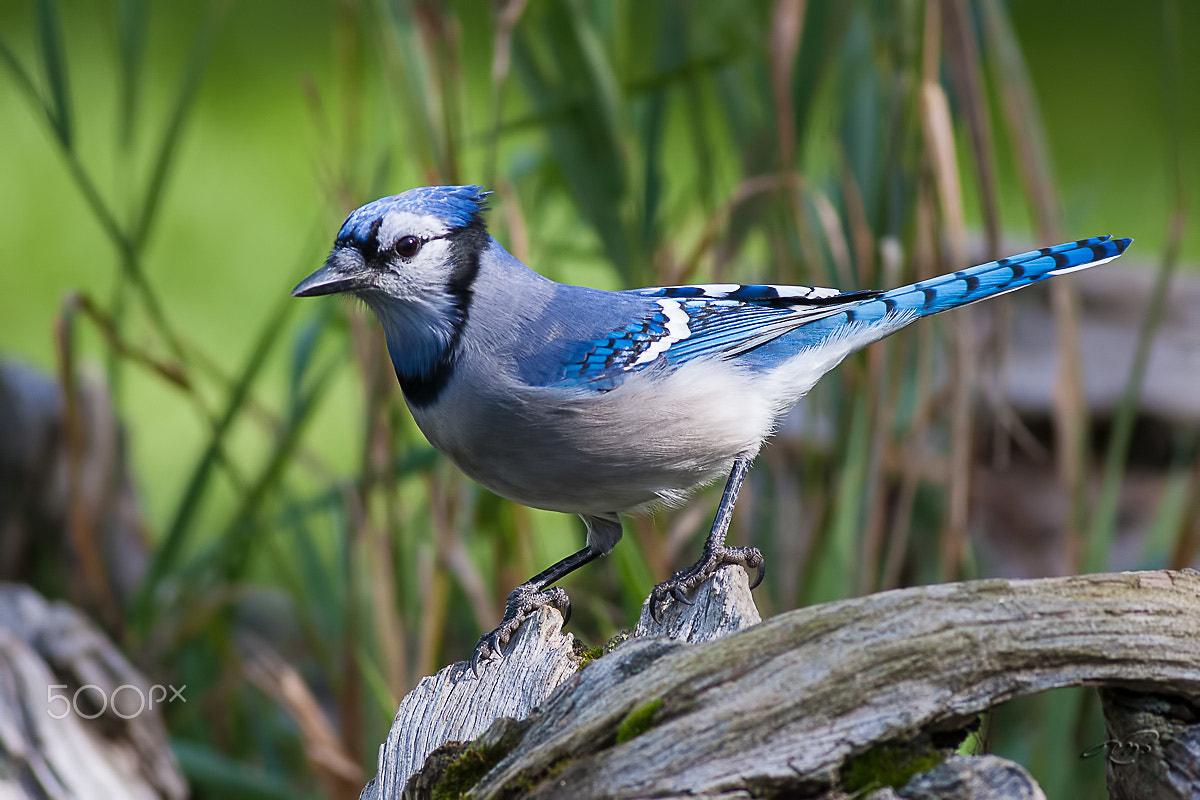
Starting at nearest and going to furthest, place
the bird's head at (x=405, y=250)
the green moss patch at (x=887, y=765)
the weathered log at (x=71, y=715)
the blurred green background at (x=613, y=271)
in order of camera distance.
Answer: the green moss patch at (x=887, y=765) < the bird's head at (x=405, y=250) < the weathered log at (x=71, y=715) < the blurred green background at (x=613, y=271)

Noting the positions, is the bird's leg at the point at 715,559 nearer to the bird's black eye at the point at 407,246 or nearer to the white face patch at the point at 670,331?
the white face patch at the point at 670,331

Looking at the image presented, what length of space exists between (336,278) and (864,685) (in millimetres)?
878

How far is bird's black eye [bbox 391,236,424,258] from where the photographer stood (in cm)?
163

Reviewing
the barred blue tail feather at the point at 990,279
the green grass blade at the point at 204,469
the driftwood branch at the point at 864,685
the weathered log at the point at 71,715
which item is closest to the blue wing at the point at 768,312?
the barred blue tail feather at the point at 990,279

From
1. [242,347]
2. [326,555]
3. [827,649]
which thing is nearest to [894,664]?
[827,649]

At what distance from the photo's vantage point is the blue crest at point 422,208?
162cm

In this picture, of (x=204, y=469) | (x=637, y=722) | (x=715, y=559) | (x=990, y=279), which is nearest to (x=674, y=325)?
(x=715, y=559)

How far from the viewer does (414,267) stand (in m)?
1.64

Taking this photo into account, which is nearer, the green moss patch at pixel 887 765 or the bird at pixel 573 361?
the green moss patch at pixel 887 765

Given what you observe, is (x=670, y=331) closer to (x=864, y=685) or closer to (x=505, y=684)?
(x=505, y=684)

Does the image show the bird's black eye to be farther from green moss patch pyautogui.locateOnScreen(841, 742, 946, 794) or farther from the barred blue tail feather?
green moss patch pyautogui.locateOnScreen(841, 742, 946, 794)

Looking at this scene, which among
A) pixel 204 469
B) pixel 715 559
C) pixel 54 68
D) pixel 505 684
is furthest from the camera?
pixel 204 469

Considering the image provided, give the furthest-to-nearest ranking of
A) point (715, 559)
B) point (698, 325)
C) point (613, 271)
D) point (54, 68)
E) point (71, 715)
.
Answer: point (613, 271), point (71, 715), point (54, 68), point (698, 325), point (715, 559)


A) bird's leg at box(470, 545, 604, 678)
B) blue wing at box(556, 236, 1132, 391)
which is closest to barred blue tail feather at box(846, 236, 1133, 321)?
blue wing at box(556, 236, 1132, 391)
